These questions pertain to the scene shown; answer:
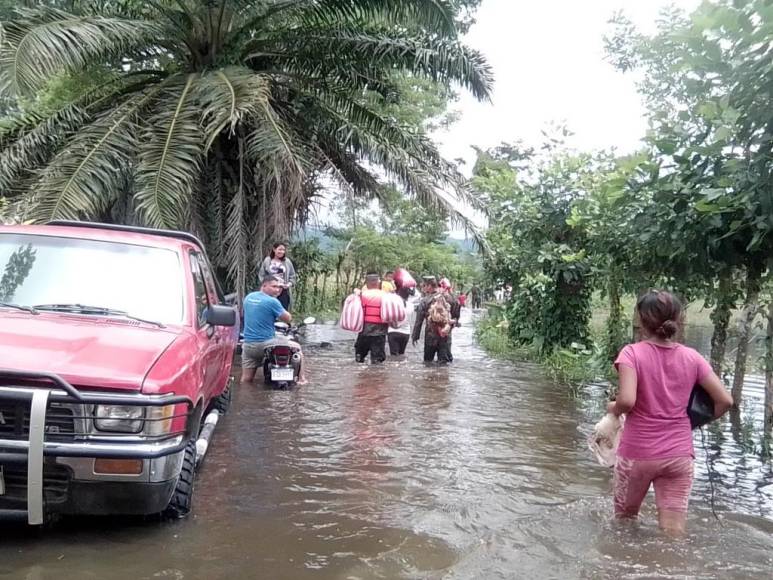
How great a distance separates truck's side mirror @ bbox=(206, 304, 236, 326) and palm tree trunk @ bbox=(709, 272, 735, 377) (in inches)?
197

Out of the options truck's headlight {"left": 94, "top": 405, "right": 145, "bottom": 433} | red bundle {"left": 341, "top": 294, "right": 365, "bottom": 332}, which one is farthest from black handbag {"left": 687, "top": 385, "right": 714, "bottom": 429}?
red bundle {"left": 341, "top": 294, "right": 365, "bottom": 332}

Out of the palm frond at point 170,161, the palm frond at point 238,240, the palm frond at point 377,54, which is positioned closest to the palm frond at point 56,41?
the palm frond at point 170,161

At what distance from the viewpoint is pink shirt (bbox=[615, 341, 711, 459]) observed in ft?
14.2

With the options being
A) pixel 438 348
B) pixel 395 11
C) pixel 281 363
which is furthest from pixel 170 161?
pixel 438 348

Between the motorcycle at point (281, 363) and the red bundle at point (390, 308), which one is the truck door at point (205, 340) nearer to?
the motorcycle at point (281, 363)

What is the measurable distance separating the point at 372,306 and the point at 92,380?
8622 mm

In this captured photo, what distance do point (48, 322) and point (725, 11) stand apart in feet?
15.0

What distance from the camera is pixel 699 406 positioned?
439 cm

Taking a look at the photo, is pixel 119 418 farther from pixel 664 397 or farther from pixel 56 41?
pixel 56 41

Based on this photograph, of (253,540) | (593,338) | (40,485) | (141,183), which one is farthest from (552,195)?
(40,485)

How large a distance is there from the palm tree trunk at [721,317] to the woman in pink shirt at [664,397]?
3674 mm

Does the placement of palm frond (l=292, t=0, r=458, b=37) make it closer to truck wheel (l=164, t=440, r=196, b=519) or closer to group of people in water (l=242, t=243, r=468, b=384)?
group of people in water (l=242, t=243, r=468, b=384)

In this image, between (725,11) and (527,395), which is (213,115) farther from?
(725,11)

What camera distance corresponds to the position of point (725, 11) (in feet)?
15.0
